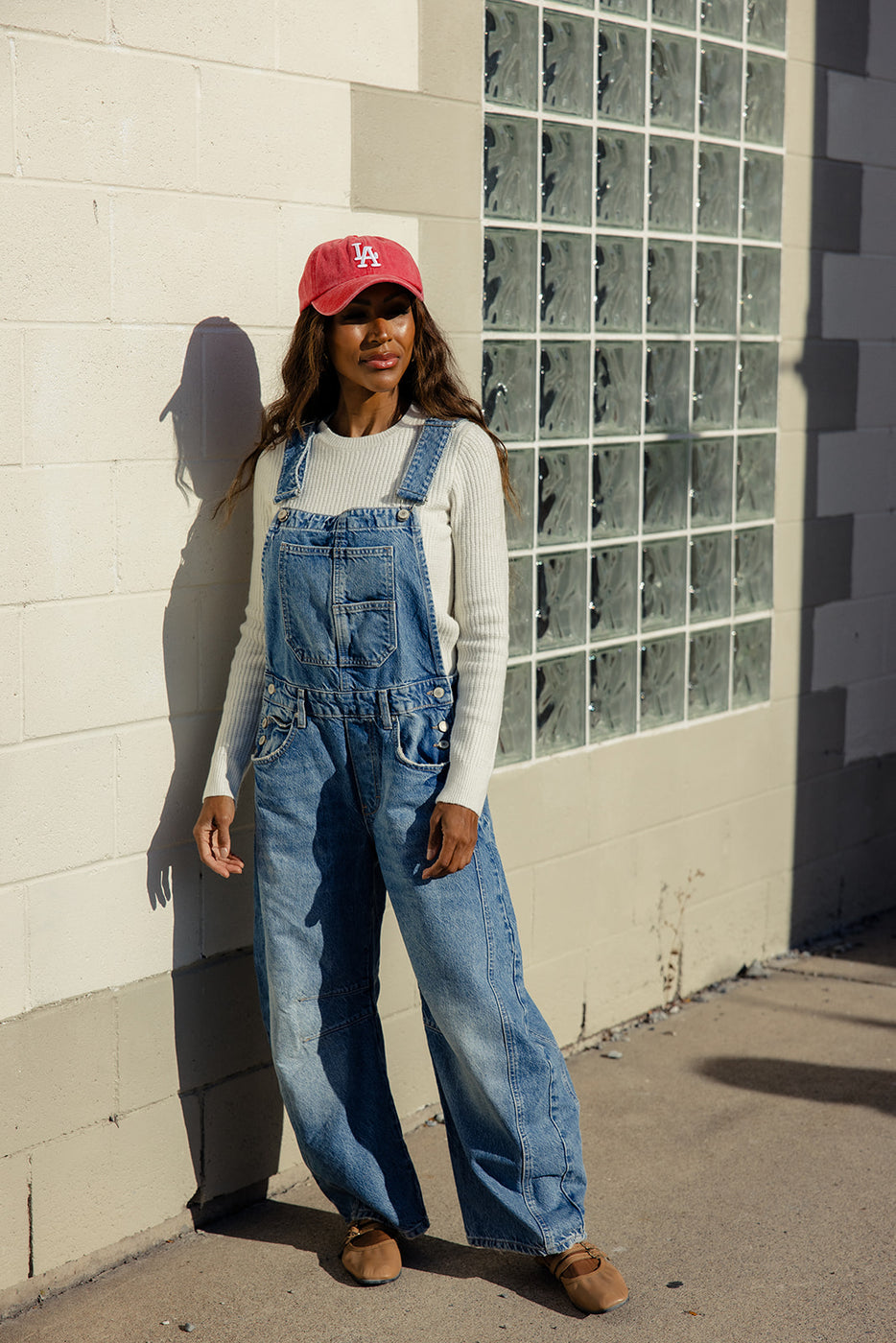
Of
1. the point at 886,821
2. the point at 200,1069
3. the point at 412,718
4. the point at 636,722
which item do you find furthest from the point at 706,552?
the point at 200,1069

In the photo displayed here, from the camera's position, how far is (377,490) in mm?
2830

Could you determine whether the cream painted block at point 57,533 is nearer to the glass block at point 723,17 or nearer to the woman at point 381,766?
the woman at point 381,766

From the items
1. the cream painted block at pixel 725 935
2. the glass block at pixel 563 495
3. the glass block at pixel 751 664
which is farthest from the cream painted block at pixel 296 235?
the cream painted block at pixel 725 935

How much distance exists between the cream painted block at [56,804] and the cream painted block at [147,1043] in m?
0.33

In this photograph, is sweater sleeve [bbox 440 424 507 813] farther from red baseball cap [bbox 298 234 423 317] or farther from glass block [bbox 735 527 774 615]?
glass block [bbox 735 527 774 615]

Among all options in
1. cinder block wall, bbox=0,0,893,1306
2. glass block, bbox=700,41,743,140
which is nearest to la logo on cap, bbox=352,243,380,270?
cinder block wall, bbox=0,0,893,1306

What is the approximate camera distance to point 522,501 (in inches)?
150

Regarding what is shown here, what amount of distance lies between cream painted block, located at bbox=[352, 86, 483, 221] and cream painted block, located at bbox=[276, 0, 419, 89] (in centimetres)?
3

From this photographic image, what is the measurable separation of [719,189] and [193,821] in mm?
2432

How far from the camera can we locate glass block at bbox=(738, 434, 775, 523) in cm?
448

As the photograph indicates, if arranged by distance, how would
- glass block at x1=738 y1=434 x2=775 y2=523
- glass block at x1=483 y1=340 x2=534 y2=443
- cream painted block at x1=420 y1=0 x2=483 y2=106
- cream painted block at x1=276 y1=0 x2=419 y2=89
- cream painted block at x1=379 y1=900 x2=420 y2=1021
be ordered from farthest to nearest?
glass block at x1=738 y1=434 x2=775 y2=523
glass block at x1=483 y1=340 x2=534 y2=443
cream painted block at x1=379 y1=900 x2=420 y2=1021
cream painted block at x1=420 y1=0 x2=483 y2=106
cream painted block at x1=276 y1=0 x2=419 y2=89

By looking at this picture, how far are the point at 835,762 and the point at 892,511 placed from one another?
0.91m

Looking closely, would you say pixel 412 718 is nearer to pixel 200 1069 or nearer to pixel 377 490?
pixel 377 490

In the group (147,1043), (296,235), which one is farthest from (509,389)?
(147,1043)
